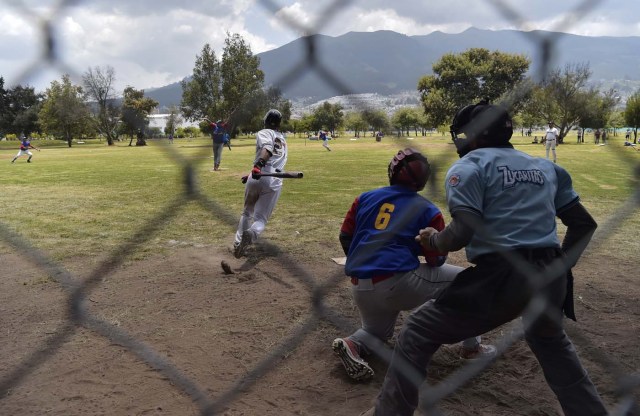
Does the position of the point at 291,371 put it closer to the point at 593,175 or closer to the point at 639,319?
the point at 639,319

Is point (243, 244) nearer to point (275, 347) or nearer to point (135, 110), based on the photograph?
point (275, 347)

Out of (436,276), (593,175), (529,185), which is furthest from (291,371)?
(593,175)

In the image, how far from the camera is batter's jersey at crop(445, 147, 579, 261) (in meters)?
1.82

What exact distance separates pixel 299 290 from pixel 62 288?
1834 millimetres

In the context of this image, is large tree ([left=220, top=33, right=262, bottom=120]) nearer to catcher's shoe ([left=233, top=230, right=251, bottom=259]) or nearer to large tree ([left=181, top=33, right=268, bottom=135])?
large tree ([left=181, top=33, right=268, bottom=135])

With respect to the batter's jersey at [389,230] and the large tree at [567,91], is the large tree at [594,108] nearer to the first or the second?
the large tree at [567,91]

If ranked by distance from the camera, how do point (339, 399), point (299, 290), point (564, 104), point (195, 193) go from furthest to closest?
point (299, 290), point (339, 399), point (564, 104), point (195, 193)

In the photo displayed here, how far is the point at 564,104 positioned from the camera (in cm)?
159

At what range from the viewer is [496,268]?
182 centimetres

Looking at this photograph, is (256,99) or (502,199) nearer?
(256,99)

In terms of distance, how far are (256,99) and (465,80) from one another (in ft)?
2.86

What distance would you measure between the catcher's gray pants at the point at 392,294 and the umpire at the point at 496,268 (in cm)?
52

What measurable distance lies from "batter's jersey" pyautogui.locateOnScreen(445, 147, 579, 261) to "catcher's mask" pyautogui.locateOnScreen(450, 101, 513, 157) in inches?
2.8

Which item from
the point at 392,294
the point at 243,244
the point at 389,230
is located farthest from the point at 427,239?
the point at 243,244
